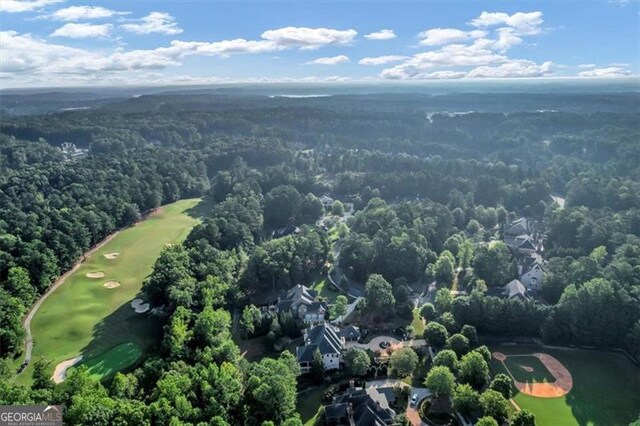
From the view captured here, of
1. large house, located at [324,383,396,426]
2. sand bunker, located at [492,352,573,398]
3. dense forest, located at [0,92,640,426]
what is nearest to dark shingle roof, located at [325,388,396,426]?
large house, located at [324,383,396,426]

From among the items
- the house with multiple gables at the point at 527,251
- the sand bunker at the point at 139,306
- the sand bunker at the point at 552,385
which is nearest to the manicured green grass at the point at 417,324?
the sand bunker at the point at 552,385

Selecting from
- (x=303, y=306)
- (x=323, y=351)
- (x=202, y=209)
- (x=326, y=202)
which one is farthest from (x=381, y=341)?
(x=202, y=209)

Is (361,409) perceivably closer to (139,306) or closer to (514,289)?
(514,289)

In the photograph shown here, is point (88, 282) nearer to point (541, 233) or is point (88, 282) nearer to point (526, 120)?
point (541, 233)

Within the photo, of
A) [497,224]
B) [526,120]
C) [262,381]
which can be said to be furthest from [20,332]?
[526,120]

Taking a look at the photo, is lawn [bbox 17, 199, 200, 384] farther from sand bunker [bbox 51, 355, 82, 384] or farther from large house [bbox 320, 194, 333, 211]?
large house [bbox 320, 194, 333, 211]

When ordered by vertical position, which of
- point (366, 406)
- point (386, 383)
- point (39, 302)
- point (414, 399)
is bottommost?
point (414, 399)
